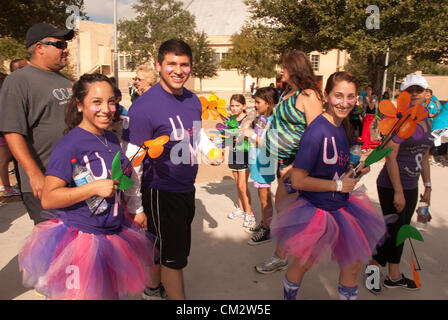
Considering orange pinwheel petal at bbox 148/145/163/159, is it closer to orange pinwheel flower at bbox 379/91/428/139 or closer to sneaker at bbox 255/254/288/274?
orange pinwheel flower at bbox 379/91/428/139

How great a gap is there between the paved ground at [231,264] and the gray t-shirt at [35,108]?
1.37 meters

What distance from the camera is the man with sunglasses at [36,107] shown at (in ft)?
7.52

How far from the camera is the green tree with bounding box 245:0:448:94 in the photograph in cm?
1330

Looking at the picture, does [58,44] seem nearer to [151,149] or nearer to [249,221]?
[151,149]

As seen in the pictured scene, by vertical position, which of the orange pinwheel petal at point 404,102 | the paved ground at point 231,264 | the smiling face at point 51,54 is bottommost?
the paved ground at point 231,264

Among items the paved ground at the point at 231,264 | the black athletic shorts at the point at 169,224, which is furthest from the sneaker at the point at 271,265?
the black athletic shorts at the point at 169,224

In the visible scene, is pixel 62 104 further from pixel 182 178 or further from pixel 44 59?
pixel 182 178

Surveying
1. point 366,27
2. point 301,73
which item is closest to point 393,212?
point 301,73

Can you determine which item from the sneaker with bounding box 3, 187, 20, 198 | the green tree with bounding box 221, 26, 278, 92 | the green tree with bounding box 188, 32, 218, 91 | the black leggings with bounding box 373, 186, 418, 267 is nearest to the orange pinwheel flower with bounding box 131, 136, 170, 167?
the black leggings with bounding box 373, 186, 418, 267

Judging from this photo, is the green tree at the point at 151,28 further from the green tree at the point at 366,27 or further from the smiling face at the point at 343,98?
the smiling face at the point at 343,98

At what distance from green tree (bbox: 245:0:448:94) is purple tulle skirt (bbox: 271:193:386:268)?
13.2 meters

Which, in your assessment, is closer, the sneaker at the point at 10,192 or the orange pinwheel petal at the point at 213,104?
the orange pinwheel petal at the point at 213,104

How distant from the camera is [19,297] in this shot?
288cm
